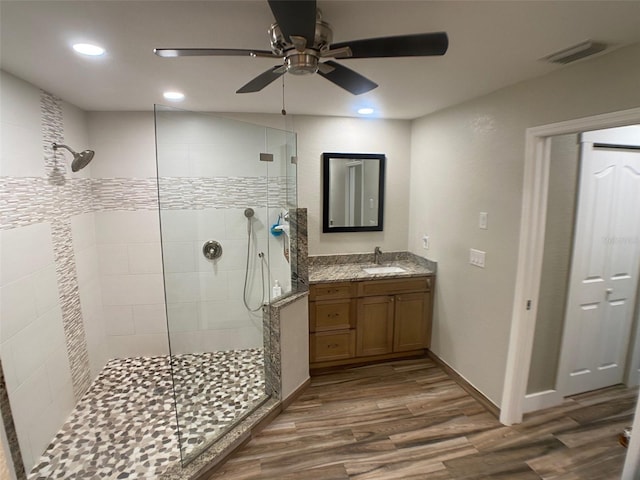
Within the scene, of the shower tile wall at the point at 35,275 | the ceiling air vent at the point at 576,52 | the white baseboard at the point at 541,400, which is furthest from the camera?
the white baseboard at the point at 541,400

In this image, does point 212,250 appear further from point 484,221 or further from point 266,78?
point 484,221

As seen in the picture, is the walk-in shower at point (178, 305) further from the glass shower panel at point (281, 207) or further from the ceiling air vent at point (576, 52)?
the ceiling air vent at point (576, 52)

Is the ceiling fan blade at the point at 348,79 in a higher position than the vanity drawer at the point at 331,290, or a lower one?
higher

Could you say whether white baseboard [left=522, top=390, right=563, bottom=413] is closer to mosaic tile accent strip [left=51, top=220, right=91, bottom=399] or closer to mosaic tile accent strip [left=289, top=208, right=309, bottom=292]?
mosaic tile accent strip [left=289, top=208, right=309, bottom=292]

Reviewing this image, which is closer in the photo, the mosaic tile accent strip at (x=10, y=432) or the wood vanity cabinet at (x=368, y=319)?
the mosaic tile accent strip at (x=10, y=432)

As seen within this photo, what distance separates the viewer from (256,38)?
153cm

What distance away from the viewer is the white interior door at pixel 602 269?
2410mm

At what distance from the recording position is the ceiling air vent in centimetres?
157

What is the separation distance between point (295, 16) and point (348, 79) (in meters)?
0.57

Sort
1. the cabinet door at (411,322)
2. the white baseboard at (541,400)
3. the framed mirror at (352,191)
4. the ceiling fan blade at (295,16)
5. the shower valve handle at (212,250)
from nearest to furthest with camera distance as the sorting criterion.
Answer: the ceiling fan blade at (295,16), the white baseboard at (541,400), the shower valve handle at (212,250), the cabinet door at (411,322), the framed mirror at (352,191)

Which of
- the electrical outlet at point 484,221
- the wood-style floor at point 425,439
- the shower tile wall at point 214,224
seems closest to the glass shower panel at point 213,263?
the shower tile wall at point 214,224

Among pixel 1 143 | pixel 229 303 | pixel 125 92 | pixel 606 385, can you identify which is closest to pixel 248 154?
pixel 125 92

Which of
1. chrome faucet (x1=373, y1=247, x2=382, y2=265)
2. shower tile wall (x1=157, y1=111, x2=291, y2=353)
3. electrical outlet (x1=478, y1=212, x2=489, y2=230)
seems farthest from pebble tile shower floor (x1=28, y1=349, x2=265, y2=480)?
electrical outlet (x1=478, y1=212, x2=489, y2=230)

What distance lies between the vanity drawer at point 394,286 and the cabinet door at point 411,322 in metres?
0.06
